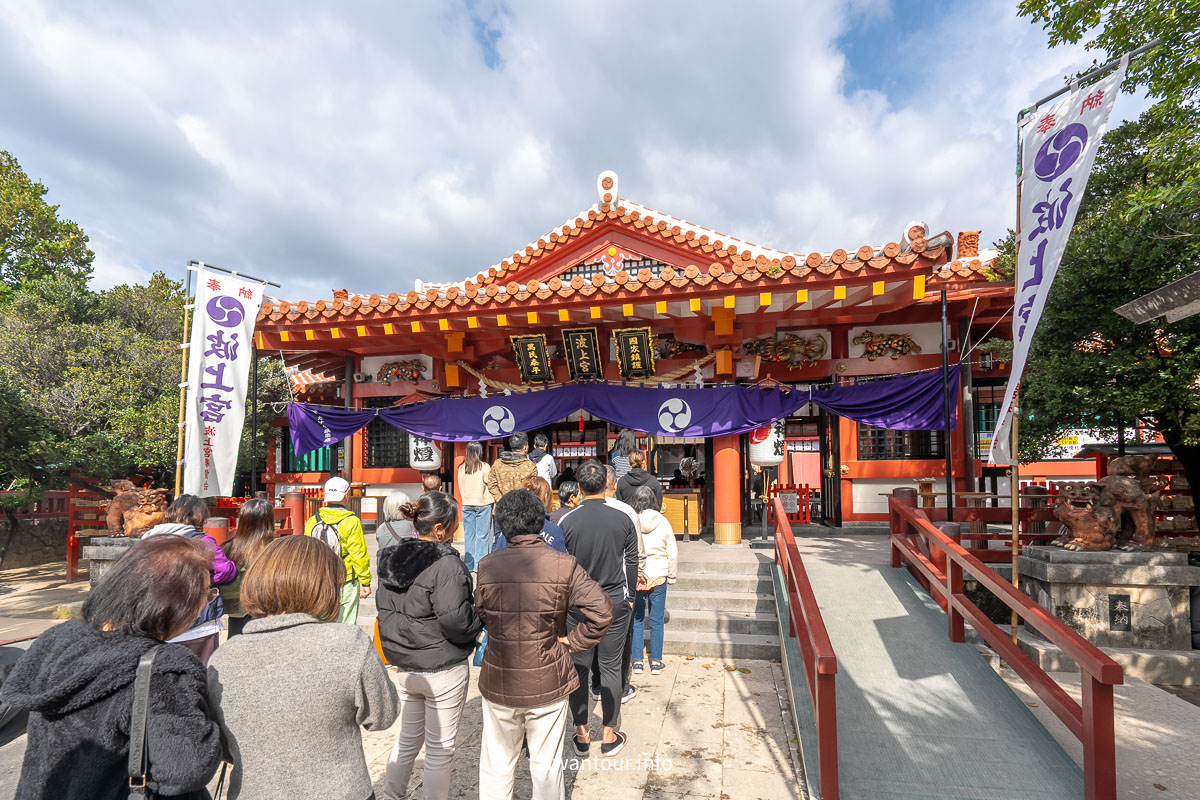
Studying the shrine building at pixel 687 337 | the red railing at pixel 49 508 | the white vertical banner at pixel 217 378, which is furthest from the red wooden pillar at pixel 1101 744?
the red railing at pixel 49 508

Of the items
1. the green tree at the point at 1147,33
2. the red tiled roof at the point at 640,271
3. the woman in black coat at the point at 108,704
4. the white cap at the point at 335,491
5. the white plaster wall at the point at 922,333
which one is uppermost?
the green tree at the point at 1147,33

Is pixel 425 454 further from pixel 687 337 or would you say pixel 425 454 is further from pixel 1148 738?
pixel 1148 738

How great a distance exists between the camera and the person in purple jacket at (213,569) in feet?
11.0

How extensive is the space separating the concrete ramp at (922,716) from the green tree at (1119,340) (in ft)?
7.71

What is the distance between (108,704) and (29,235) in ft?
69.7

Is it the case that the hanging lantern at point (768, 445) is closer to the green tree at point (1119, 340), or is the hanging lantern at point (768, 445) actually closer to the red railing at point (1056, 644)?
the red railing at point (1056, 644)

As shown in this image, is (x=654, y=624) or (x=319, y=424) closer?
(x=654, y=624)

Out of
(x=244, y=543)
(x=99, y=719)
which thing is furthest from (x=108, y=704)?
(x=244, y=543)

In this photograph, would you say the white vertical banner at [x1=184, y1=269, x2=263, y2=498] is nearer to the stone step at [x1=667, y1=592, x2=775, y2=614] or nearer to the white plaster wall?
the stone step at [x1=667, y1=592, x2=775, y2=614]

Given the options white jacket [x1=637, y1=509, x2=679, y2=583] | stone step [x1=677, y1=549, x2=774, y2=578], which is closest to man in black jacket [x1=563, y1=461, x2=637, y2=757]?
white jacket [x1=637, y1=509, x2=679, y2=583]

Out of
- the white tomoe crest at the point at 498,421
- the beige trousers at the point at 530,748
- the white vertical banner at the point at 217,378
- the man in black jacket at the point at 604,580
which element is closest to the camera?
the beige trousers at the point at 530,748

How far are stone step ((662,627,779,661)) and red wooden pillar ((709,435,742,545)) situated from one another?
2.62 metres

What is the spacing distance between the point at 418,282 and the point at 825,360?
25.8 ft

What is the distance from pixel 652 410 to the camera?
868 centimetres
